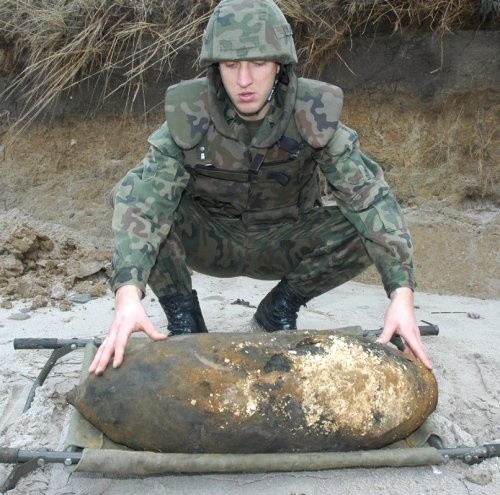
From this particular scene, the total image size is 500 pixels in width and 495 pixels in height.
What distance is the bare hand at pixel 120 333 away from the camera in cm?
194

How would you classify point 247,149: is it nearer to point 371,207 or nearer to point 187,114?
point 187,114

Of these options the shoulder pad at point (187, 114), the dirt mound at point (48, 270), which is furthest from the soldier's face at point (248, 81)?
the dirt mound at point (48, 270)

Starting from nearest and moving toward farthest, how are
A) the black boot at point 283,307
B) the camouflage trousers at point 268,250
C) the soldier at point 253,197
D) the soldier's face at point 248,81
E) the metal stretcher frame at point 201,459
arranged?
the metal stretcher frame at point 201,459, the soldier at point 253,197, the soldier's face at point 248,81, the camouflage trousers at point 268,250, the black boot at point 283,307

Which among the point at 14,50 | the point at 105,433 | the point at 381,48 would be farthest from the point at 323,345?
the point at 14,50

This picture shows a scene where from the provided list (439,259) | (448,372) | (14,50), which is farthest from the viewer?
(14,50)

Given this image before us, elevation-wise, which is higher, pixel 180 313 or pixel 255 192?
pixel 255 192

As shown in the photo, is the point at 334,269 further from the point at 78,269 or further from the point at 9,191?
the point at 9,191

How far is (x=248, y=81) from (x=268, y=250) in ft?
2.65

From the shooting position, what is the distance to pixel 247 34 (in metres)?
2.36

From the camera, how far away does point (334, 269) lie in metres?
2.81

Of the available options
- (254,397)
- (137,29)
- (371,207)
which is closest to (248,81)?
(371,207)

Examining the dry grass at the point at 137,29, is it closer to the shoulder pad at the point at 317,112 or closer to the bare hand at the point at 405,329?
the shoulder pad at the point at 317,112

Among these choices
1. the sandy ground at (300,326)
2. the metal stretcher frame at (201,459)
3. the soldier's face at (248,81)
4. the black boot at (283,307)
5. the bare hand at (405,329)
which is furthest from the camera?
the black boot at (283,307)

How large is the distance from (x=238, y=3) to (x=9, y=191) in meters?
3.22
